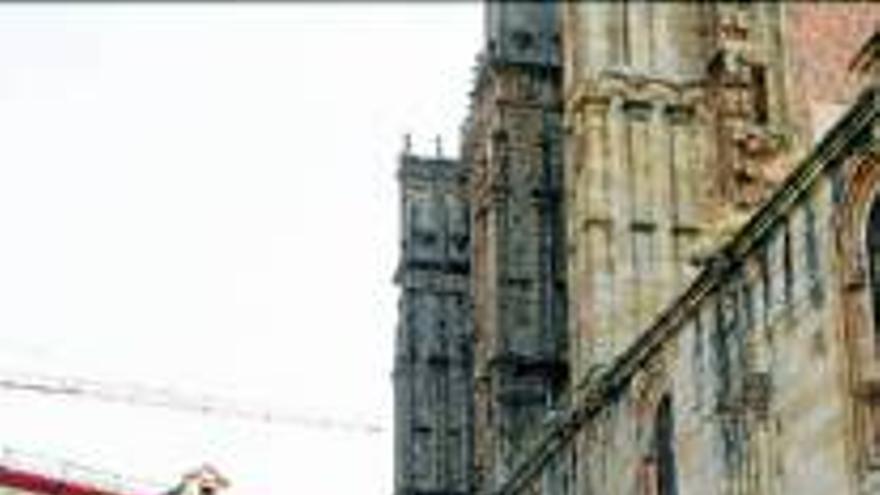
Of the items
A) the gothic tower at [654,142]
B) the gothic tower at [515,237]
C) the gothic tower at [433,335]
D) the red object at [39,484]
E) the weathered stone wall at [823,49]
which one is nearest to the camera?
the red object at [39,484]

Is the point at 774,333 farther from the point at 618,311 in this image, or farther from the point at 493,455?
the point at 493,455

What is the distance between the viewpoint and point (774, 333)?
32750mm

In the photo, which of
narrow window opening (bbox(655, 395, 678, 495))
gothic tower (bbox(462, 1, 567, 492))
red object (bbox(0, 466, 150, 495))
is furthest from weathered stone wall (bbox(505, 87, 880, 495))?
gothic tower (bbox(462, 1, 567, 492))

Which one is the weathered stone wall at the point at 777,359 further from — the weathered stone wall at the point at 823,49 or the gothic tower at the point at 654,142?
the weathered stone wall at the point at 823,49

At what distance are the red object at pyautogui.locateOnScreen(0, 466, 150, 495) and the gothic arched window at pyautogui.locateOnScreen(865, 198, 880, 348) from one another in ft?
70.3

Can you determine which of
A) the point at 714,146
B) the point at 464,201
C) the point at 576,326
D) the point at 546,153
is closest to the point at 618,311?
the point at 576,326

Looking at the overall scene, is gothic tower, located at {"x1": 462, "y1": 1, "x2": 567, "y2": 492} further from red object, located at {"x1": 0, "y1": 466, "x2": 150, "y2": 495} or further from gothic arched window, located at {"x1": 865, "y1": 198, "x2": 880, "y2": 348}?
gothic arched window, located at {"x1": 865, "y1": 198, "x2": 880, "y2": 348}

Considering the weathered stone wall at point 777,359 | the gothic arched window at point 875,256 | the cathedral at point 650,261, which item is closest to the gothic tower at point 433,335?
the cathedral at point 650,261

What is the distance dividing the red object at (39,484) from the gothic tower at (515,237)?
10877 millimetres

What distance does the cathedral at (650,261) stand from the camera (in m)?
31.2

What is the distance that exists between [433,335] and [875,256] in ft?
107

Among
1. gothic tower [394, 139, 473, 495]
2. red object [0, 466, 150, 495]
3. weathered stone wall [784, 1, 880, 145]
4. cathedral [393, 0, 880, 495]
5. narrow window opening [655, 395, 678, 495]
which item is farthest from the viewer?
gothic tower [394, 139, 473, 495]

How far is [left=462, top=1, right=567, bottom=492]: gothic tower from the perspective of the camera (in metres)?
55.1

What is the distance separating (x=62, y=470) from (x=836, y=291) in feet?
75.1
